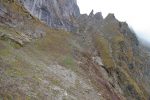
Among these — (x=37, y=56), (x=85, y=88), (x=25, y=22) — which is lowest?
(x=85, y=88)

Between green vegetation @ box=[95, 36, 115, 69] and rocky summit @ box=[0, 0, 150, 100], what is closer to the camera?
rocky summit @ box=[0, 0, 150, 100]

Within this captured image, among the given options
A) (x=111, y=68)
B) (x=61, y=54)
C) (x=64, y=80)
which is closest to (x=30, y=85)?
(x=64, y=80)

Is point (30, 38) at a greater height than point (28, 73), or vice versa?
point (30, 38)

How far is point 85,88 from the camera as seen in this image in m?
44.5

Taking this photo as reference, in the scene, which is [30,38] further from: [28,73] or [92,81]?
[28,73]

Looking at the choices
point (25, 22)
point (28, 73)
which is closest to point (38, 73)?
point (28, 73)

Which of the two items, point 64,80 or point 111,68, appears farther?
point 111,68

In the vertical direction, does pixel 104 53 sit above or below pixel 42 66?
above

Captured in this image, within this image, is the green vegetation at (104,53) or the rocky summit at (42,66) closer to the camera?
the rocky summit at (42,66)

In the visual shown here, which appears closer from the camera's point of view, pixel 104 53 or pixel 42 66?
pixel 42 66

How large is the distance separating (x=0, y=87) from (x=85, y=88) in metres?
16.1

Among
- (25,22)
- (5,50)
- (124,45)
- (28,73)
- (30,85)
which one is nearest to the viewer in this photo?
(30,85)

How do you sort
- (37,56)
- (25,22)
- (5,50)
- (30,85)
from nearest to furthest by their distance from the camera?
(30,85), (5,50), (37,56), (25,22)

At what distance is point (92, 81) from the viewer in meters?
50.3
